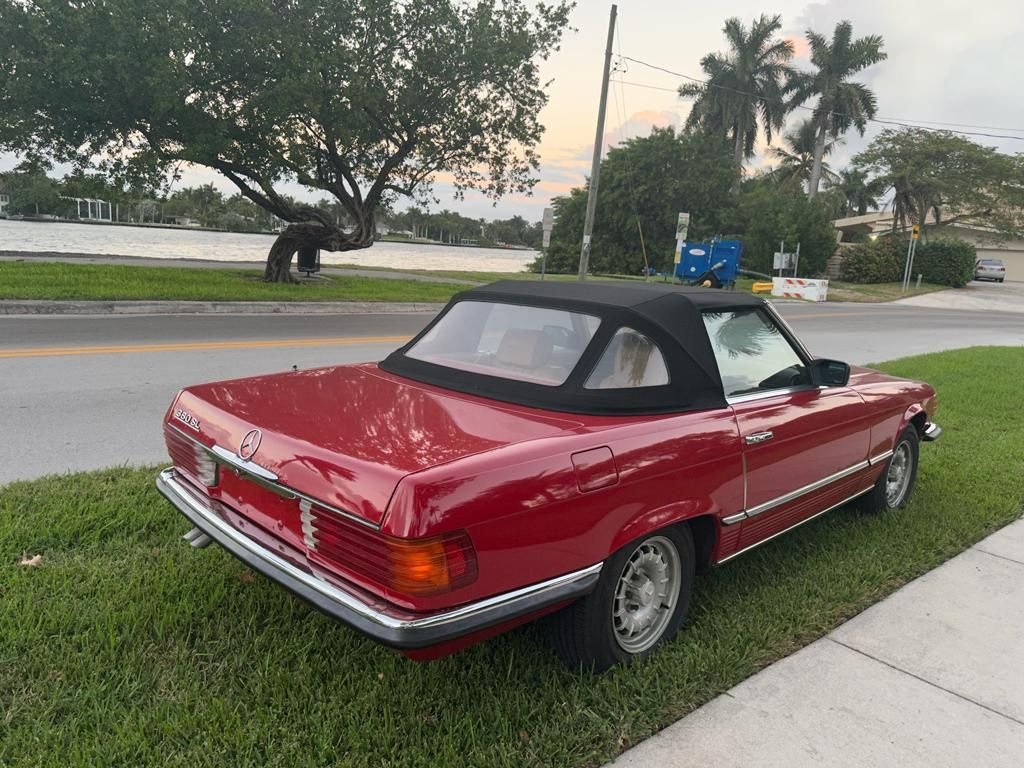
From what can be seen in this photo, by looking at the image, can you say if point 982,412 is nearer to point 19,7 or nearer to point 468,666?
point 468,666

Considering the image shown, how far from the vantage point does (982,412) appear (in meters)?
7.80

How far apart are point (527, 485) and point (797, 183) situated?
59014 millimetres

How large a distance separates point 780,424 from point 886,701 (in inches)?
46.2

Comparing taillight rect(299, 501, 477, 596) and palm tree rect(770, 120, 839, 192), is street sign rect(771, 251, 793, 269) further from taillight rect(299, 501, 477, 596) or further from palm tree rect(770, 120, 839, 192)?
taillight rect(299, 501, 477, 596)

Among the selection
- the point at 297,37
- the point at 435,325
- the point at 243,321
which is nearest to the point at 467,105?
the point at 297,37

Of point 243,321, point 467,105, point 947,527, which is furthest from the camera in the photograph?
point 467,105

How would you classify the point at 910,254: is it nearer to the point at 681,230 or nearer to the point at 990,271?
the point at 681,230

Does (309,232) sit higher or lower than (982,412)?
higher

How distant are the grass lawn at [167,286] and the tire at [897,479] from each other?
12.4 meters

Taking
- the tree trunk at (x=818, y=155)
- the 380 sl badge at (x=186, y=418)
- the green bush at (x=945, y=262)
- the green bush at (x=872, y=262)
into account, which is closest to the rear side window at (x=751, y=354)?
the 380 sl badge at (x=186, y=418)

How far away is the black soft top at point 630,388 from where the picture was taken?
2.88m

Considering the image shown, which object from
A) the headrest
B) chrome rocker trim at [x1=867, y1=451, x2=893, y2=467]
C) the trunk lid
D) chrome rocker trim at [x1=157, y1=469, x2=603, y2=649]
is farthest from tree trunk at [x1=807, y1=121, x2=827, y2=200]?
chrome rocker trim at [x1=157, y1=469, x2=603, y2=649]

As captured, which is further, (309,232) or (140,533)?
(309,232)

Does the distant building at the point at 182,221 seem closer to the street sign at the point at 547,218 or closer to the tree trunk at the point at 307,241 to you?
the tree trunk at the point at 307,241
